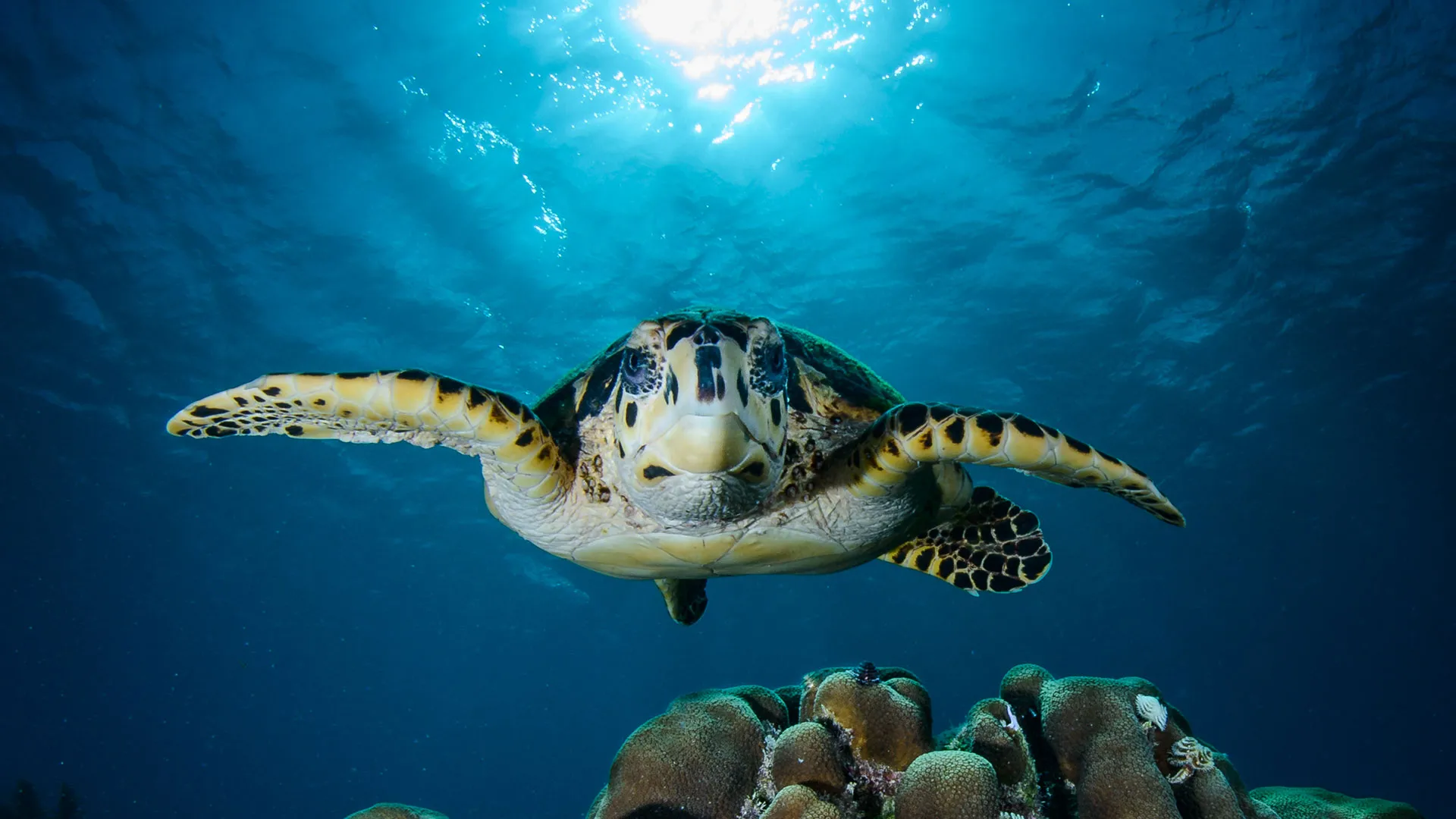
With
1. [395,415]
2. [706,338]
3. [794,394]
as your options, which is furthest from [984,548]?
[395,415]

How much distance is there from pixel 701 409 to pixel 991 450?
3.99 ft

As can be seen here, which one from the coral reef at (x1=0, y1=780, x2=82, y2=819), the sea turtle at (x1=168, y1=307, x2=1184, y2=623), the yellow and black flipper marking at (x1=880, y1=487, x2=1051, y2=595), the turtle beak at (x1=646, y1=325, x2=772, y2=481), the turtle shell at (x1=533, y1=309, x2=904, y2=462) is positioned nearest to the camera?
the turtle beak at (x1=646, y1=325, x2=772, y2=481)

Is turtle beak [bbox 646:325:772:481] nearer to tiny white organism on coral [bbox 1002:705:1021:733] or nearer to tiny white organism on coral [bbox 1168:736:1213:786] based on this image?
tiny white organism on coral [bbox 1002:705:1021:733]

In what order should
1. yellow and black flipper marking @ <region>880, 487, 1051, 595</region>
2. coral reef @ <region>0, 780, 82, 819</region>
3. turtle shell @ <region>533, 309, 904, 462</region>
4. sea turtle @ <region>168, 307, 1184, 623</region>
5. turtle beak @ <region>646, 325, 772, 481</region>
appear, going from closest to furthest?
1. turtle beak @ <region>646, 325, 772, 481</region>
2. sea turtle @ <region>168, 307, 1184, 623</region>
3. turtle shell @ <region>533, 309, 904, 462</region>
4. yellow and black flipper marking @ <region>880, 487, 1051, 595</region>
5. coral reef @ <region>0, 780, 82, 819</region>

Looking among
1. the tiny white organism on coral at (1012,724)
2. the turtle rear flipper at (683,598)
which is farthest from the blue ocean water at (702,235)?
the tiny white organism on coral at (1012,724)

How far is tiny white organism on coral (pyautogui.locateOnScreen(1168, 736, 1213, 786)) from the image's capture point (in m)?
2.66

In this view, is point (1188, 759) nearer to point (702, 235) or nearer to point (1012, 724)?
point (1012, 724)

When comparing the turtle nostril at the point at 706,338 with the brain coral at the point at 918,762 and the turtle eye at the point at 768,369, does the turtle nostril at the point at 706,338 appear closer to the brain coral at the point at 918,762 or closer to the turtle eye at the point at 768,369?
the turtle eye at the point at 768,369

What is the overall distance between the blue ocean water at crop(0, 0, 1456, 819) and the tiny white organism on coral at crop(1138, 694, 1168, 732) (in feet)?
39.4

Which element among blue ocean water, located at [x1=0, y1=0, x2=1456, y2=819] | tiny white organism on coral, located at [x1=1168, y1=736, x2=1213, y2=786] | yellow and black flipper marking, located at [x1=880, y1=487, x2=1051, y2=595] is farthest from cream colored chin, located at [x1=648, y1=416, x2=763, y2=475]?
blue ocean water, located at [x1=0, y1=0, x2=1456, y2=819]

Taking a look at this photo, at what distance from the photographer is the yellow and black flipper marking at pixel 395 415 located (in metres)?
2.71

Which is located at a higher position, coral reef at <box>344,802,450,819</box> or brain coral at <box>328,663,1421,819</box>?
brain coral at <box>328,663,1421,819</box>

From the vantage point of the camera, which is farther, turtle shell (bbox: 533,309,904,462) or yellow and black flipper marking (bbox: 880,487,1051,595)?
yellow and black flipper marking (bbox: 880,487,1051,595)

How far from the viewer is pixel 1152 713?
2.73m
